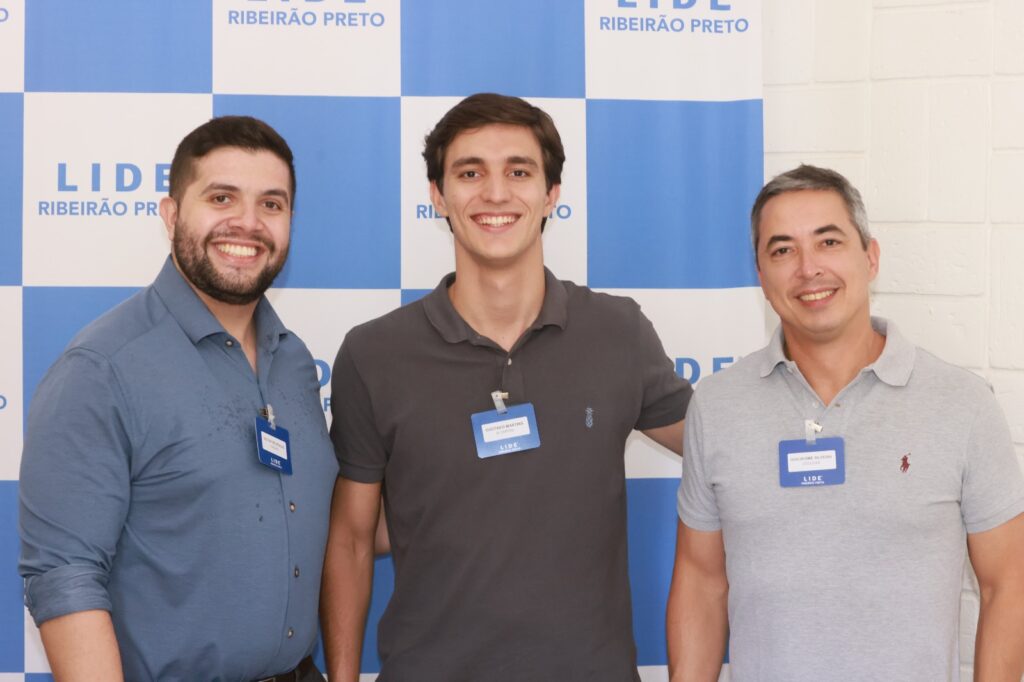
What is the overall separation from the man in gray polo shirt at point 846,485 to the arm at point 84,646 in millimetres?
1126

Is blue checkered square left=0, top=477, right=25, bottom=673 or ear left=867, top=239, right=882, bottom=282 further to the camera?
blue checkered square left=0, top=477, right=25, bottom=673

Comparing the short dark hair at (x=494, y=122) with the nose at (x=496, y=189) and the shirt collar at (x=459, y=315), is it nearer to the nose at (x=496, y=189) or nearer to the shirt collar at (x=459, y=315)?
the nose at (x=496, y=189)

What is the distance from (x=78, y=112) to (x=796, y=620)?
6.69ft

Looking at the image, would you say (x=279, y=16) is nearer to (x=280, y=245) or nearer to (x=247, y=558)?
(x=280, y=245)

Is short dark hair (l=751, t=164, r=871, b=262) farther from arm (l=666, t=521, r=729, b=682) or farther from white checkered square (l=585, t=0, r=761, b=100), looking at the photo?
arm (l=666, t=521, r=729, b=682)

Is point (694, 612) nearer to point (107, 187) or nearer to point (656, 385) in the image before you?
point (656, 385)

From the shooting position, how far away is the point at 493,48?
2404 mm

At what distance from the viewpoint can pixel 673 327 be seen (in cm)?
245

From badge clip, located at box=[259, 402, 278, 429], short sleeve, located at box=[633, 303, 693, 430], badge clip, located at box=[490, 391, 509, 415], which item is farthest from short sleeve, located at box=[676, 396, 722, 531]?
badge clip, located at box=[259, 402, 278, 429]

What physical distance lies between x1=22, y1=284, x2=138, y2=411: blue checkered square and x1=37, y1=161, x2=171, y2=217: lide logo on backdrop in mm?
200

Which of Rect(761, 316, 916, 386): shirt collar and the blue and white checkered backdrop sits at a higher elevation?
the blue and white checkered backdrop

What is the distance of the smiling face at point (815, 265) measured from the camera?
1.80 meters

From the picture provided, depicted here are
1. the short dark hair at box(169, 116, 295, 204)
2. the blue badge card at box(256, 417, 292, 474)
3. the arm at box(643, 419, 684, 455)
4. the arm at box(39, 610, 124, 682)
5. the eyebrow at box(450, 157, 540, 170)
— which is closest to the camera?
the arm at box(39, 610, 124, 682)

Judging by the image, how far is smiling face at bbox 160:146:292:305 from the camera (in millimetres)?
1758
